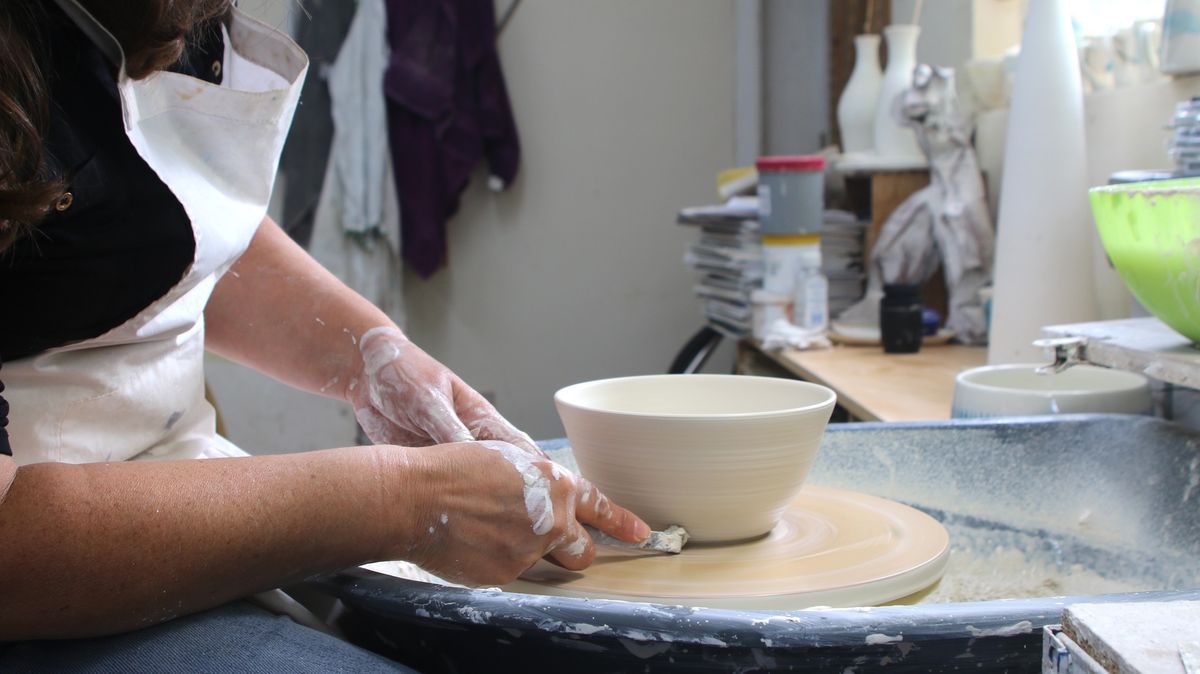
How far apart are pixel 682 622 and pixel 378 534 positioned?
214 mm

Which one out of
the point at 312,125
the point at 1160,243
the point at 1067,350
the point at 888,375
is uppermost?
the point at 312,125

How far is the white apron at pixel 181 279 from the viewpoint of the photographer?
0.76m

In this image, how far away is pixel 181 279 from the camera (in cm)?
79

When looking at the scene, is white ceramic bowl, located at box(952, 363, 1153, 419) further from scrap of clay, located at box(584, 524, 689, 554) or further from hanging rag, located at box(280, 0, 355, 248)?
hanging rag, located at box(280, 0, 355, 248)

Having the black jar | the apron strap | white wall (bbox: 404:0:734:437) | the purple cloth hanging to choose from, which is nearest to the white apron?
the apron strap

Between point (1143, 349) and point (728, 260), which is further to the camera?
point (728, 260)

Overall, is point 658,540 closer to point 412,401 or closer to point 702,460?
point 702,460

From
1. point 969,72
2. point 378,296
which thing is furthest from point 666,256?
point 969,72

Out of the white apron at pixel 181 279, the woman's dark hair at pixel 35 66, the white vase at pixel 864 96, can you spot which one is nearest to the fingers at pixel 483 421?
A: the white apron at pixel 181 279

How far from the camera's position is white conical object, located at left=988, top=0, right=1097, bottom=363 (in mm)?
1409

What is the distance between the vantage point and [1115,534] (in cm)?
87

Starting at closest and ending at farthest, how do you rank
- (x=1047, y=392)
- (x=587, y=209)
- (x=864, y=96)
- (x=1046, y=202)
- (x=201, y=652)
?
(x=201, y=652), (x=1047, y=392), (x=1046, y=202), (x=864, y=96), (x=587, y=209)

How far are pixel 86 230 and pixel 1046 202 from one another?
121 cm

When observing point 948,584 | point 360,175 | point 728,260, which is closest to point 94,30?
point 948,584
